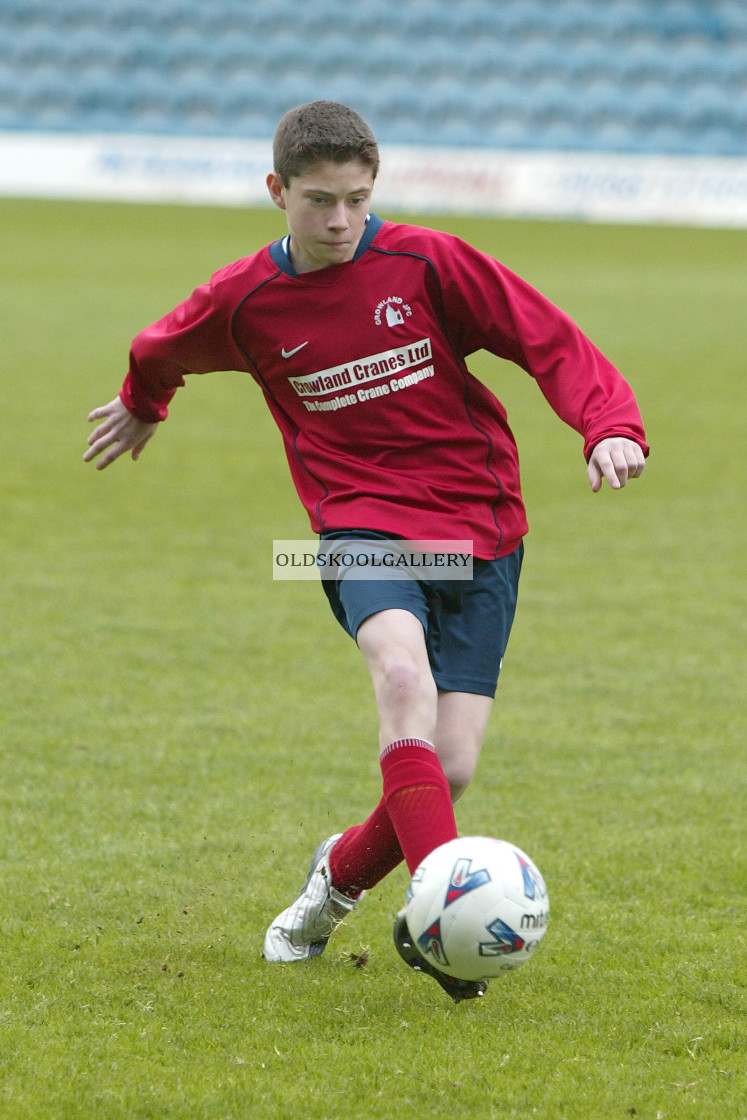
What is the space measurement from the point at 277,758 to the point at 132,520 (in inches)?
137

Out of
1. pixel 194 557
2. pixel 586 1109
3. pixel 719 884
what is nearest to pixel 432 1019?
pixel 586 1109

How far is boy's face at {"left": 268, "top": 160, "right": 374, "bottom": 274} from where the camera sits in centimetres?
276

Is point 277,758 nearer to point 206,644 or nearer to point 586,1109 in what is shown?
point 206,644

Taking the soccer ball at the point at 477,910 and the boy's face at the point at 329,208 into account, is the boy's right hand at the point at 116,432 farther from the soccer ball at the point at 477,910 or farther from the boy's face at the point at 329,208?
the soccer ball at the point at 477,910

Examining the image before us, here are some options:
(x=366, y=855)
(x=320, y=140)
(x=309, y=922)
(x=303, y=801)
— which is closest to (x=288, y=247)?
(x=320, y=140)

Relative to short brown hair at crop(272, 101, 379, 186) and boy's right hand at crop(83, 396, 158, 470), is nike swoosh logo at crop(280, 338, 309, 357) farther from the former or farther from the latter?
boy's right hand at crop(83, 396, 158, 470)

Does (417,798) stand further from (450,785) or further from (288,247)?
(288,247)

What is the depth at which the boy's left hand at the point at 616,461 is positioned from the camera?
2.57 metres

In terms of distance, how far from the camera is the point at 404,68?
2612 cm

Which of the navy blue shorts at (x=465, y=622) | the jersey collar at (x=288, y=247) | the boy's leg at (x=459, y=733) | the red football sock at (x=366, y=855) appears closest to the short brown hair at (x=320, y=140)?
the jersey collar at (x=288, y=247)

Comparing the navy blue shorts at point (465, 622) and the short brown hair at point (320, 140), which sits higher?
the short brown hair at point (320, 140)

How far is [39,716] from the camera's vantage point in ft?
15.0

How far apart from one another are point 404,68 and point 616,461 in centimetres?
2510

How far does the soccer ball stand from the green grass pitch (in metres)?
0.23
